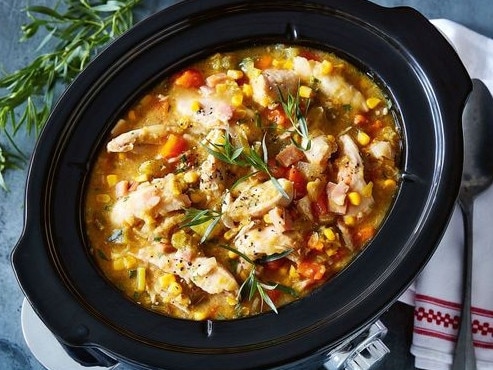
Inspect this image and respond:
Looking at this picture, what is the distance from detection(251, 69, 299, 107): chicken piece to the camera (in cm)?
312

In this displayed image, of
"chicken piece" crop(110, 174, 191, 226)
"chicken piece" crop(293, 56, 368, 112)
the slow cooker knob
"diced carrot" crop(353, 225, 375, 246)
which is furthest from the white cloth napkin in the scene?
"chicken piece" crop(110, 174, 191, 226)

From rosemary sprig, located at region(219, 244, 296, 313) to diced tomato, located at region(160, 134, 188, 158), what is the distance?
0.44 metres

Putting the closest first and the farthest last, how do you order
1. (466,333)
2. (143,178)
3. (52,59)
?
(143,178)
(466,333)
(52,59)

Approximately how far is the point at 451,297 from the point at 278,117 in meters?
1.04

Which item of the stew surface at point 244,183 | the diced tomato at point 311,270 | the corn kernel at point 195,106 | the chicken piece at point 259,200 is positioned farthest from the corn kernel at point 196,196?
the diced tomato at point 311,270

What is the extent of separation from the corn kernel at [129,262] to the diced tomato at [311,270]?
62 cm

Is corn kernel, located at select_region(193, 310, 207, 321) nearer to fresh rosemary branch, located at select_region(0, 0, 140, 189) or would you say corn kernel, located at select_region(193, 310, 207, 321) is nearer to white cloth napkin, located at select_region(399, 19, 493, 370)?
white cloth napkin, located at select_region(399, 19, 493, 370)

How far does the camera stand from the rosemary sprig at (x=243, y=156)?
116 inches

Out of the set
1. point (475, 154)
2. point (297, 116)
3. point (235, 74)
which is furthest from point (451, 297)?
point (235, 74)

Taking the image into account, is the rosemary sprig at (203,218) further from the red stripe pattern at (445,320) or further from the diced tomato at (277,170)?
the red stripe pattern at (445,320)

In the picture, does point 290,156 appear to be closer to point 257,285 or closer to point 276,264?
point 276,264

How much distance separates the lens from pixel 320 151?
2992 mm

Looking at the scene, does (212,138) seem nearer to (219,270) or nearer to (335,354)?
(219,270)

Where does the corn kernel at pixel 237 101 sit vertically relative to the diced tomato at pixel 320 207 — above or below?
above
